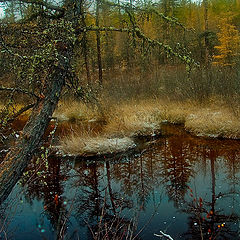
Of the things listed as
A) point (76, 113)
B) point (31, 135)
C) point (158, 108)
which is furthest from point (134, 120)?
point (31, 135)

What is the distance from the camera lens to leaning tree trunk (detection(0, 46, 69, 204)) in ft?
12.0

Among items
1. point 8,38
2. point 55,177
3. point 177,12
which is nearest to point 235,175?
point 55,177

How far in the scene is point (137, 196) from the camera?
6398mm

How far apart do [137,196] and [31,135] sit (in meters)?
3.34

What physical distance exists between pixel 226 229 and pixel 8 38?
15.4ft

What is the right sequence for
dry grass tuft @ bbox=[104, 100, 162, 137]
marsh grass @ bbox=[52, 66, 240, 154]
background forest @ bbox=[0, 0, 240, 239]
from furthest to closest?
dry grass tuft @ bbox=[104, 100, 162, 137] → marsh grass @ bbox=[52, 66, 240, 154] → background forest @ bbox=[0, 0, 240, 239]

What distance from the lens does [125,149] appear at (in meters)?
10.0

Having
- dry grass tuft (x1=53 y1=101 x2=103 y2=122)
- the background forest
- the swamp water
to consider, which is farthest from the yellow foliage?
the swamp water

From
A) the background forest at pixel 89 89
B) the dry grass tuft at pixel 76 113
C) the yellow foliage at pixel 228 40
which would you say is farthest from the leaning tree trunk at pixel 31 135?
the yellow foliage at pixel 228 40

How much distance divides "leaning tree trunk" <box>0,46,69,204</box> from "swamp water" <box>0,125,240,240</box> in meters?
0.16

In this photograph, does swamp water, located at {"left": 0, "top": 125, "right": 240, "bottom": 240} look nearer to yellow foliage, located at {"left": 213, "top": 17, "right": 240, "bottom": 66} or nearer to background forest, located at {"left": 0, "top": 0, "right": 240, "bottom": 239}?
background forest, located at {"left": 0, "top": 0, "right": 240, "bottom": 239}

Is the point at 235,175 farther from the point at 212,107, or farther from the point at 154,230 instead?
the point at 212,107

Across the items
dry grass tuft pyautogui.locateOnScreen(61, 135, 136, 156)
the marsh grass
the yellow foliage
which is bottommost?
dry grass tuft pyautogui.locateOnScreen(61, 135, 136, 156)

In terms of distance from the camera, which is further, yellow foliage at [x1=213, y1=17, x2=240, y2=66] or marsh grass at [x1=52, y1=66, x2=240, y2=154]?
yellow foliage at [x1=213, y1=17, x2=240, y2=66]
